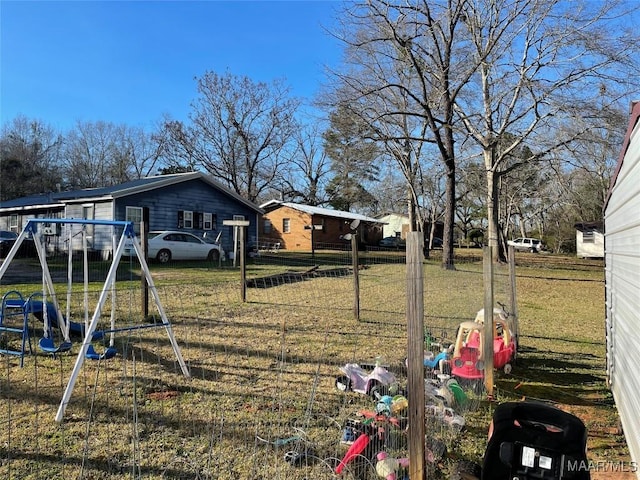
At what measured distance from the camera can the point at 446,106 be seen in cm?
2027

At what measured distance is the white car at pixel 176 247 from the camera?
1784 cm

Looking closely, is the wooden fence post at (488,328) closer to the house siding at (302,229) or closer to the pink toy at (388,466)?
the pink toy at (388,466)

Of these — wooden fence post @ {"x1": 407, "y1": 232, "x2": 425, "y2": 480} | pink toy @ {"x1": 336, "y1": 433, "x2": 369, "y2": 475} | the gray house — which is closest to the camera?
wooden fence post @ {"x1": 407, "y1": 232, "x2": 425, "y2": 480}

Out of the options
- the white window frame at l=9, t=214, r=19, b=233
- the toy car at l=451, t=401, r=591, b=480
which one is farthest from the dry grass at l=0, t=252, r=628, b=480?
the white window frame at l=9, t=214, r=19, b=233

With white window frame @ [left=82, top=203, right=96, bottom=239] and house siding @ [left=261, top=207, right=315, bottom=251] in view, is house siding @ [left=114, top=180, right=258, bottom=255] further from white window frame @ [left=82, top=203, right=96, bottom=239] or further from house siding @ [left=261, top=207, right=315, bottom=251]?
house siding @ [left=261, top=207, right=315, bottom=251]

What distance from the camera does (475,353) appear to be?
14.8 feet

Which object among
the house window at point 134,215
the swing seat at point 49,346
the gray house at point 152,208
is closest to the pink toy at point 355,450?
the swing seat at point 49,346

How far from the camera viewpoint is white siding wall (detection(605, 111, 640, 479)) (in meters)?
2.78

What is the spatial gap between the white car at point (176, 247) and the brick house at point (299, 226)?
45.2 feet

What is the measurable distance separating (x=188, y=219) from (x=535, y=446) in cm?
2177

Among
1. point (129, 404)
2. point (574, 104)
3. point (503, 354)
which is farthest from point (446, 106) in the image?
A: point (129, 404)

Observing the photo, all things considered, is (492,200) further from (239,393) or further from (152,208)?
(239,393)

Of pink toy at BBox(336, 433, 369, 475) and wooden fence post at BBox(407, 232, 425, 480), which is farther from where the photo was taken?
pink toy at BBox(336, 433, 369, 475)

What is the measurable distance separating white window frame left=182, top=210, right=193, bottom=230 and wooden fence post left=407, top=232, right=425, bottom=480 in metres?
21.1
